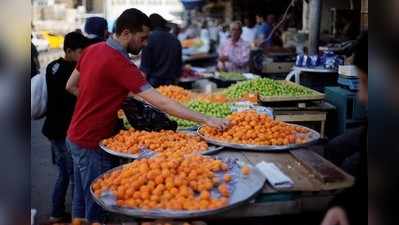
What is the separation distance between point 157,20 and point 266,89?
6.86 ft

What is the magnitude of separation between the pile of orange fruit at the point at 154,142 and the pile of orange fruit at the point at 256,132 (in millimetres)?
188

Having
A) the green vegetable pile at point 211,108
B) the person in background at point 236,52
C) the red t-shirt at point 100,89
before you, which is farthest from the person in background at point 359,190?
the person in background at point 236,52

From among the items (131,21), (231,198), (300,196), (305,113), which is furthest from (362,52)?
(305,113)

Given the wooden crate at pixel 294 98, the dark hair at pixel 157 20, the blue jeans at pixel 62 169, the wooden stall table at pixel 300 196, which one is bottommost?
the blue jeans at pixel 62 169

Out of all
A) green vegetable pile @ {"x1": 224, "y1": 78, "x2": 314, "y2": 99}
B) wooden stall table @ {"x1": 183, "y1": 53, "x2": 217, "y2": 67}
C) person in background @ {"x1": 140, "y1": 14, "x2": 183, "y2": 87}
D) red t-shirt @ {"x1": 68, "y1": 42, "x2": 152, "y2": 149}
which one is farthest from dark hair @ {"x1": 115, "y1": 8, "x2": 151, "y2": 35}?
wooden stall table @ {"x1": 183, "y1": 53, "x2": 217, "y2": 67}

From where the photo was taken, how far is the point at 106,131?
4027mm

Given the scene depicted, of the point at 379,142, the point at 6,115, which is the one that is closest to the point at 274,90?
the point at 379,142

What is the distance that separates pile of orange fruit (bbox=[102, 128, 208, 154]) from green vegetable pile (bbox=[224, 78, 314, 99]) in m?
1.79

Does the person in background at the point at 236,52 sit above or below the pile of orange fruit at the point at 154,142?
above

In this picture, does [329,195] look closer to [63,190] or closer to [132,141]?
[132,141]

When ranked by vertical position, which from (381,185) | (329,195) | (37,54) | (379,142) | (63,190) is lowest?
(63,190)

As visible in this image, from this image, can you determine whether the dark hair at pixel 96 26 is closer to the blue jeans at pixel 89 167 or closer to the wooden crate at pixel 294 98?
the wooden crate at pixel 294 98

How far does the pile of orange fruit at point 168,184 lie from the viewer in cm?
296

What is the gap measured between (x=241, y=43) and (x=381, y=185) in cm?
650
